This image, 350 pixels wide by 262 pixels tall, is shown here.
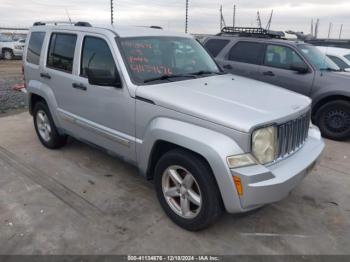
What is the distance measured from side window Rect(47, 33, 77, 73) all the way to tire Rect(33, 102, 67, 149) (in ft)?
2.50

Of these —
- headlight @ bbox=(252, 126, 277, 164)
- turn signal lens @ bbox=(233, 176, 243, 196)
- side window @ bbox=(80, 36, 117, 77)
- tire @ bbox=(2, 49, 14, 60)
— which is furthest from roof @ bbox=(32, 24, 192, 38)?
tire @ bbox=(2, 49, 14, 60)

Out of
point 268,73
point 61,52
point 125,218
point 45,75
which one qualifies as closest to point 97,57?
point 61,52

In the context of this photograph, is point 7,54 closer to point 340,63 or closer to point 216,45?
point 216,45

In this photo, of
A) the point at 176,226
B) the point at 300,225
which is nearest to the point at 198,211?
the point at 176,226

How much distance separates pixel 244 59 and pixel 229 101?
14.6 ft

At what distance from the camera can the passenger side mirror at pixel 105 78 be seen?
11.8 feet

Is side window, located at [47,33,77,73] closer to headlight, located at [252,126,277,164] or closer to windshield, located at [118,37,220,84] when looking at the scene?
windshield, located at [118,37,220,84]

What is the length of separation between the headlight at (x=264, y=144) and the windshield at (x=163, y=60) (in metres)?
1.29

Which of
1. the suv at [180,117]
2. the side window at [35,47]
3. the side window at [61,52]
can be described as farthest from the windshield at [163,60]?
the side window at [35,47]

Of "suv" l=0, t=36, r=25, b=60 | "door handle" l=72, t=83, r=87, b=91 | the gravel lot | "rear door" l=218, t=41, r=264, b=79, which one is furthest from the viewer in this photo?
"suv" l=0, t=36, r=25, b=60

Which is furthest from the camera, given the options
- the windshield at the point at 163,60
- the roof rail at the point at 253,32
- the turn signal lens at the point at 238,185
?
the roof rail at the point at 253,32

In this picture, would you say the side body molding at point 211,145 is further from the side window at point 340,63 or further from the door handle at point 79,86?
the side window at point 340,63

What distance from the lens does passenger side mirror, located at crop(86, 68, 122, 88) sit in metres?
3.61

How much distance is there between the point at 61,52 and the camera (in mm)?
4715
